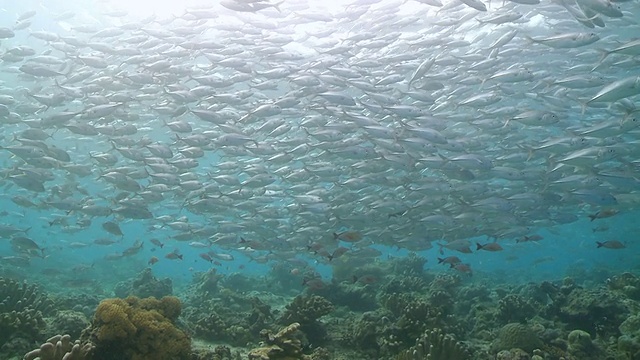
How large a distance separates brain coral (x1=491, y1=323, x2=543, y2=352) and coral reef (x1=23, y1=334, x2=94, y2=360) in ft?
21.2

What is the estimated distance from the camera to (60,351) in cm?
434

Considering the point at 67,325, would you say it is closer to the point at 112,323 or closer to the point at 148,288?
the point at 112,323

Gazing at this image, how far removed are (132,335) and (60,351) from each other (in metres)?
0.87

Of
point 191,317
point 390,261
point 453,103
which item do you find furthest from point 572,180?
point 191,317

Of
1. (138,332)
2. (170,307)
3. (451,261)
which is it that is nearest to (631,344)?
(451,261)

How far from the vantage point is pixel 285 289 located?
2088 cm

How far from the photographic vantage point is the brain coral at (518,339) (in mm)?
7148

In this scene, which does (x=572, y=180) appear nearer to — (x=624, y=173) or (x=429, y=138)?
(x=624, y=173)

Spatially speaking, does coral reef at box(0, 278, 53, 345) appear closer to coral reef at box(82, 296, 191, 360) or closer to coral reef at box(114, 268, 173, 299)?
coral reef at box(82, 296, 191, 360)

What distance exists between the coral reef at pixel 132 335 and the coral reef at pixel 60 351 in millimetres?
273

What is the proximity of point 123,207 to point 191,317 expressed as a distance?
17.2 feet

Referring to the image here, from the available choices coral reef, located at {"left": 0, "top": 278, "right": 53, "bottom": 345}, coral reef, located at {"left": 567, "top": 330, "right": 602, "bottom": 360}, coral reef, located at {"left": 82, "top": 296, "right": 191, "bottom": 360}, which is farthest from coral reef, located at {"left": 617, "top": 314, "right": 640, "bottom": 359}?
coral reef, located at {"left": 0, "top": 278, "right": 53, "bottom": 345}

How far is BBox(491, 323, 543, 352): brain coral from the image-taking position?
7.15 m

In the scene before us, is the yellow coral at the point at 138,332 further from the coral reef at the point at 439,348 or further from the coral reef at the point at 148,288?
the coral reef at the point at 148,288
